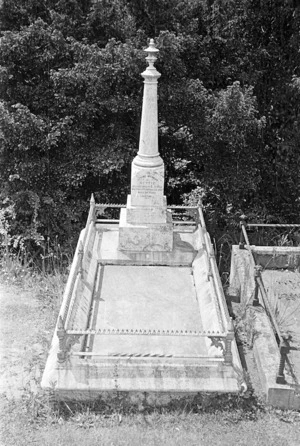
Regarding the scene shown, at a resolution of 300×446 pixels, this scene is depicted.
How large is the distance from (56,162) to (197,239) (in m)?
3.97

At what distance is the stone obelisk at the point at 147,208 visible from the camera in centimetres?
989

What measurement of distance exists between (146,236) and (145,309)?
6.39 ft

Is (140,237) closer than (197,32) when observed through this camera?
Yes

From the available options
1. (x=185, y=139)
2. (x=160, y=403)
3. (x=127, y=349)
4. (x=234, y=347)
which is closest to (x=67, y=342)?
(x=127, y=349)

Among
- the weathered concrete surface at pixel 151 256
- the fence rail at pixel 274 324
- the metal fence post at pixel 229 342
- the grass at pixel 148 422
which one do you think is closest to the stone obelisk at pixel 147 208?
the weathered concrete surface at pixel 151 256

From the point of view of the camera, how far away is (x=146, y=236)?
33.2 ft

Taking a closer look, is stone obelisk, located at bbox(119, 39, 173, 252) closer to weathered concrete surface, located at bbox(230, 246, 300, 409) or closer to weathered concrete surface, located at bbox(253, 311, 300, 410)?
weathered concrete surface, located at bbox(230, 246, 300, 409)

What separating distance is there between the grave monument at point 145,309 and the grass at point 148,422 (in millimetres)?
218

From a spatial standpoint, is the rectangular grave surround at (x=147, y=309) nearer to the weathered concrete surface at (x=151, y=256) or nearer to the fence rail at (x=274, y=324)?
the weathered concrete surface at (x=151, y=256)

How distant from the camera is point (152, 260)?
10.2m

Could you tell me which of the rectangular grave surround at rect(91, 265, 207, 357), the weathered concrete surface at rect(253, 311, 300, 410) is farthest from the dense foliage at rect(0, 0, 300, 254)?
the weathered concrete surface at rect(253, 311, 300, 410)

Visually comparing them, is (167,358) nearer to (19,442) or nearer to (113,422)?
(113,422)

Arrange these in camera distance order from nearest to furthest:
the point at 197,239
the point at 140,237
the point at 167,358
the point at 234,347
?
the point at 167,358, the point at 234,347, the point at 140,237, the point at 197,239

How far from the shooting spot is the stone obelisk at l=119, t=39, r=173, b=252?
9.89 m
